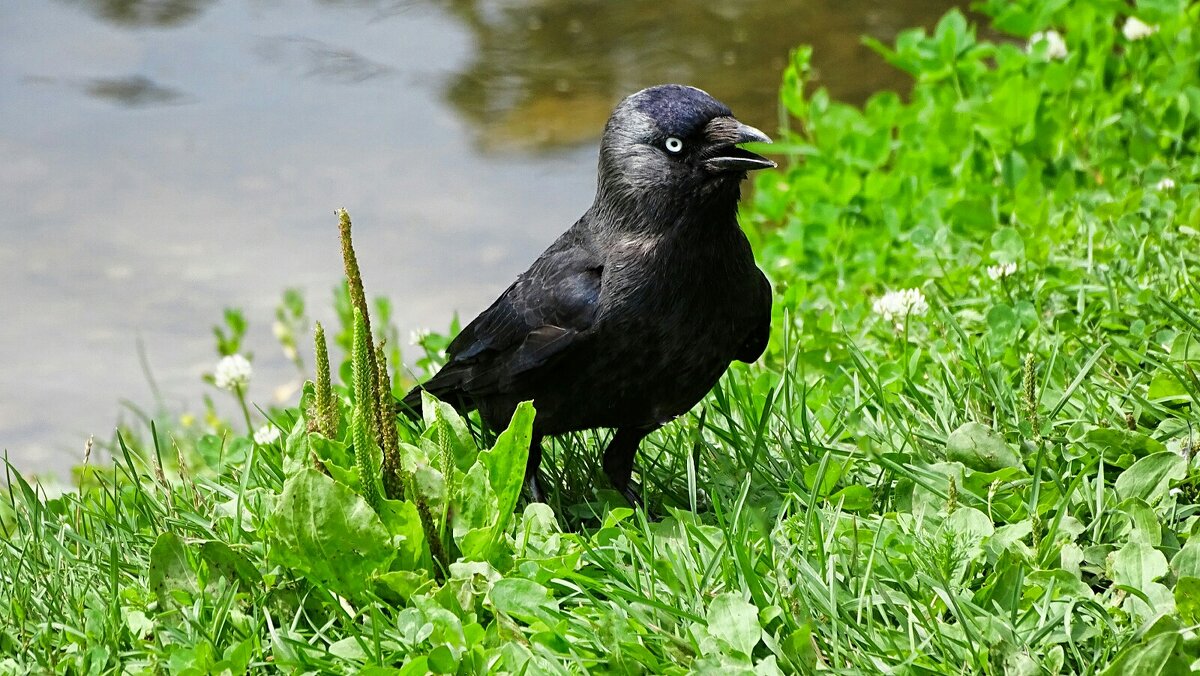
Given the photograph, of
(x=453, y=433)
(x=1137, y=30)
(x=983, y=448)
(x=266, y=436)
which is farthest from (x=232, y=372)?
(x=1137, y=30)

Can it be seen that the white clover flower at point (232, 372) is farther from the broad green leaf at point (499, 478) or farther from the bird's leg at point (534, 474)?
the broad green leaf at point (499, 478)

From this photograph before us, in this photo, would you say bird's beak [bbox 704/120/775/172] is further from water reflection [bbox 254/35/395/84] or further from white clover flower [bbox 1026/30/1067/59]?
water reflection [bbox 254/35/395/84]

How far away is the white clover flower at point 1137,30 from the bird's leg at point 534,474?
3.56 meters

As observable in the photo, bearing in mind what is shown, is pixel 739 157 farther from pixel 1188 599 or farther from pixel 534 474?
pixel 1188 599

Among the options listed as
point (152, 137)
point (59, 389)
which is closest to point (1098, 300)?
point (59, 389)

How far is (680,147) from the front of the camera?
11.5 ft

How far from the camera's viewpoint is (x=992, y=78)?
6.12 m

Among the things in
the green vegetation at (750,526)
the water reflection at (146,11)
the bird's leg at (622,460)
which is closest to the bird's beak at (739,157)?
the green vegetation at (750,526)

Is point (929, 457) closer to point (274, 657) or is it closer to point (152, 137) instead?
point (274, 657)

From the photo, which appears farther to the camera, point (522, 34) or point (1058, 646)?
point (522, 34)

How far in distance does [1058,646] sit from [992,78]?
3922mm

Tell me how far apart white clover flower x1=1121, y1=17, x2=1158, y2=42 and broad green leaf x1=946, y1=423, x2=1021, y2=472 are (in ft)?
10.5

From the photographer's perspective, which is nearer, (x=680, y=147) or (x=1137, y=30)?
(x=680, y=147)

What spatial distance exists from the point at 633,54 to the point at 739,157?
227 inches
